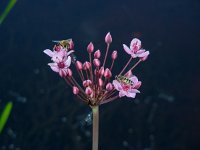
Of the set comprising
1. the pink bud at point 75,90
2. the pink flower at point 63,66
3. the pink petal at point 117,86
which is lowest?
the pink bud at point 75,90

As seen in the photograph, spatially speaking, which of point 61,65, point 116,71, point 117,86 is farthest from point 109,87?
point 116,71

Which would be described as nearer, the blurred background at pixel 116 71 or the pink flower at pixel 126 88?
the pink flower at pixel 126 88

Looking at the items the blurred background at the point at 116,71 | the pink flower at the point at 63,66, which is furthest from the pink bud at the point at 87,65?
the blurred background at the point at 116,71

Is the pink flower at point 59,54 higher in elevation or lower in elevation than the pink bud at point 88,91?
higher

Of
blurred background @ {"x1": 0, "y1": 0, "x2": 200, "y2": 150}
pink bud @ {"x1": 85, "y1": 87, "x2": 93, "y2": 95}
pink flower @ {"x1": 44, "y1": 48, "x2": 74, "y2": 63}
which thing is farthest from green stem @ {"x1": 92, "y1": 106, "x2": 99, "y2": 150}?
blurred background @ {"x1": 0, "y1": 0, "x2": 200, "y2": 150}

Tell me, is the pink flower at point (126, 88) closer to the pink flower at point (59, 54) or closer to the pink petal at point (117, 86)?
the pink petal at point (117, 86)

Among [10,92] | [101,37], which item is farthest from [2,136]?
[101,37]

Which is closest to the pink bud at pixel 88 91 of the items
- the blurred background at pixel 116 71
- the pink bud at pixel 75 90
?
the pink bud at pixel 75 90

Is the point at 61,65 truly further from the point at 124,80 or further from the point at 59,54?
the point at 124,80

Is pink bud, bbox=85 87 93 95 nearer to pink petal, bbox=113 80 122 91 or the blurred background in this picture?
pink petal, bbox=113 80 122 91
